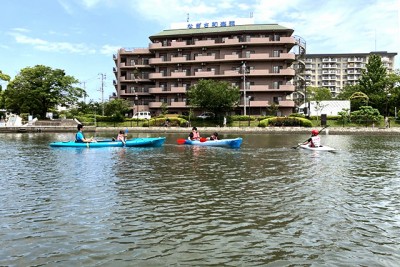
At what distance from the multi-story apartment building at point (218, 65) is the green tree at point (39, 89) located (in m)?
16.2

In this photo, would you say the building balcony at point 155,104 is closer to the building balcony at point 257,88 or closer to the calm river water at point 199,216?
the building balcony at point 257,88

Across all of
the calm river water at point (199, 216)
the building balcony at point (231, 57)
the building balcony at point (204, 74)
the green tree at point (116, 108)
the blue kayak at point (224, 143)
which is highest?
the building balcony at point (231, 57)

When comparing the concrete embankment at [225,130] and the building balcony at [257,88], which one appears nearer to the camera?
the concrete embankment at [225,130]

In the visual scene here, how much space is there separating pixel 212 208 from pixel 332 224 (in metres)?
3.44

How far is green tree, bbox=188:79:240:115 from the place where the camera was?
70375mm

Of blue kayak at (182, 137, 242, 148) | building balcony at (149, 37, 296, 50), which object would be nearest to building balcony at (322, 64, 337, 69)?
building balcony at (149, 37, 296, 50)

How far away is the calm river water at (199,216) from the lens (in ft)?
24.7

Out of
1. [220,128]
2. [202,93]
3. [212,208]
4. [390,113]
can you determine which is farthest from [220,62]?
[212,208]

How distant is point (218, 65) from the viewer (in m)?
83.1

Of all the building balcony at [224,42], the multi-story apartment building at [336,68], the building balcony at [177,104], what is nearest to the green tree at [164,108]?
the building balcony at [177,104]

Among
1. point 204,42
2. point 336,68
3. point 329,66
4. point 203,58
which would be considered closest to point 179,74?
point 203,58

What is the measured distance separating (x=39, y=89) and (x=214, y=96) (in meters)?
35.7

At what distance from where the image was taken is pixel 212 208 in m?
11.1

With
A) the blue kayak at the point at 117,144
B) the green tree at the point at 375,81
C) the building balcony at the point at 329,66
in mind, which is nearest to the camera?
the blue kayak at the point at 117,144
